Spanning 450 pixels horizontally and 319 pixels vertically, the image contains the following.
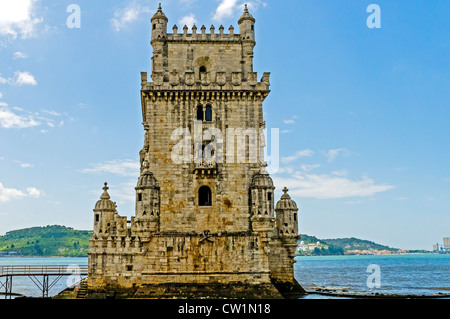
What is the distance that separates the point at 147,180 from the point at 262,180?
8734 mm

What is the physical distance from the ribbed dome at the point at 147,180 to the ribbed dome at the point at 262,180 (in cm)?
754

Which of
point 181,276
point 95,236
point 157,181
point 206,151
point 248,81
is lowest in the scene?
point 181,276

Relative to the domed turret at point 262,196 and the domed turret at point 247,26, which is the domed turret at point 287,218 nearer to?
the domed turret at point 262,196

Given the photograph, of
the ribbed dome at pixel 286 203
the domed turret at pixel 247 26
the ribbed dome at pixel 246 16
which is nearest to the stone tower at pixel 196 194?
the domed turret at pixel 247 26

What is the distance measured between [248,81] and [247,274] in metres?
15.1

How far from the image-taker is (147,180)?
1399 inches

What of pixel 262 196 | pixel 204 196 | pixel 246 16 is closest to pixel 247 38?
pixel 246 16

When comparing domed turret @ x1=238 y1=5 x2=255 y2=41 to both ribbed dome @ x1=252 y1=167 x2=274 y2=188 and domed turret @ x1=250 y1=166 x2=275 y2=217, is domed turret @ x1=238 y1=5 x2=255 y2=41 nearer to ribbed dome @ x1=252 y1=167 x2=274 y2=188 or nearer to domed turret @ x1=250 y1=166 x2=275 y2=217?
ribbed dome @ x1=252 y1=167 x2=274 y2=188

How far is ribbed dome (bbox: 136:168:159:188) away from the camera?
35375 mm

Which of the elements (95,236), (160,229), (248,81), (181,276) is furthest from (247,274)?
(248,81)

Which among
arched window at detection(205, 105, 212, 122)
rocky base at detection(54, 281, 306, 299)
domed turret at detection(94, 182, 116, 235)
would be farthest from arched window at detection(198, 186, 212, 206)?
domed turret at detection(94, 182, 116, 235)

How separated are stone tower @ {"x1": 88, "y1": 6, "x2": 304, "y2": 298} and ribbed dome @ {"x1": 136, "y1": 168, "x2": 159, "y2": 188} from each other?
0.25 ft
